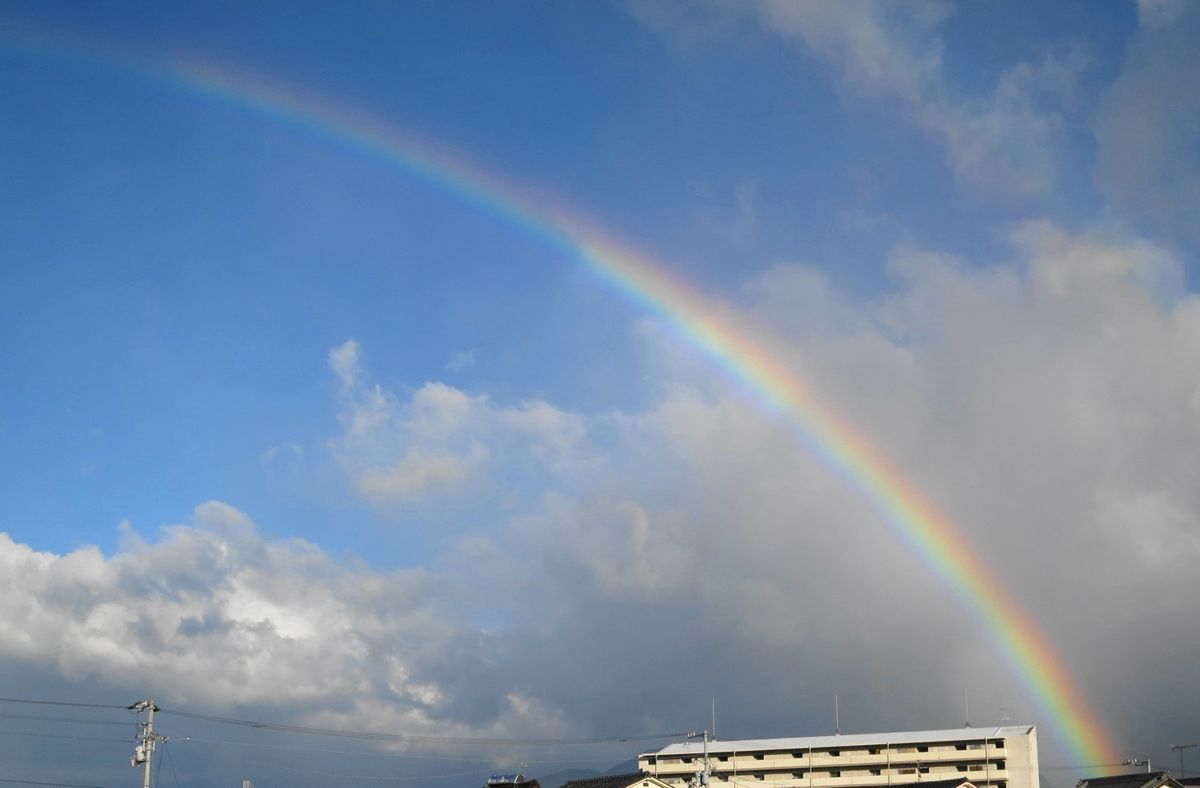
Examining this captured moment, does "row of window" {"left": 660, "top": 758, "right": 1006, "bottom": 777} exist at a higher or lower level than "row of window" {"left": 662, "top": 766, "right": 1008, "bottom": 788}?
higher

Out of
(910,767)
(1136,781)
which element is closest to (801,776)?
(910,767)

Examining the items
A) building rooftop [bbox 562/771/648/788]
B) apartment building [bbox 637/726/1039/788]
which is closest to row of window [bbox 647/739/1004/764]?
apartment building [bbox 637/726/1039/788]

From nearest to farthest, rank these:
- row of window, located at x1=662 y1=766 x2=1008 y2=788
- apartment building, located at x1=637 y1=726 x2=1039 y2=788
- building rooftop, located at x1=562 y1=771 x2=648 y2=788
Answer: building rooftop, located at x1=562 y1=771 x2=648 y2=788 < apartment building, located at x1=637 y1=726 x2=1039 y2=788 < row of window, located at x1=662 y1=766 x2=1008 y2=788

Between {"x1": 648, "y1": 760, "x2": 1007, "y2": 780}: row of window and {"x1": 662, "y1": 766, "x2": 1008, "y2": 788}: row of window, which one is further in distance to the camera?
{"x1": 662, "y1": 766, "x2": 1008, "y2": 788}: row of window

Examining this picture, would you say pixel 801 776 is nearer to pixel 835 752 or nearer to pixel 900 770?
pixel 835 752

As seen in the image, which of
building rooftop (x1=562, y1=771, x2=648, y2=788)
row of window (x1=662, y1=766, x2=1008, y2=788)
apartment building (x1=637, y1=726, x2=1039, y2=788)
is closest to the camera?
building rooftop (x1=562, y1=771, x2=648, y2=788)

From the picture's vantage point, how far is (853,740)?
127m

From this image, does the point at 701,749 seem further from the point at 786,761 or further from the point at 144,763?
the point at 144,763

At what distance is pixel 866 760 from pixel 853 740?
2514 mm

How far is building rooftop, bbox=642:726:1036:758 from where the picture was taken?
12138 cm

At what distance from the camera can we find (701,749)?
13300 centimetres

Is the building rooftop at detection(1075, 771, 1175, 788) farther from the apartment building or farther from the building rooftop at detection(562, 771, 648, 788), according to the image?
the building rooftop at detection(562, 771, 648, 788)

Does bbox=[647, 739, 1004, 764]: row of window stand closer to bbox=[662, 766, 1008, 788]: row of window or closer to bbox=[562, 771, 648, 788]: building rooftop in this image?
bbox=[662, 766, 1008, 788]: row of window

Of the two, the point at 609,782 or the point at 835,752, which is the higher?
the point at 835,752
